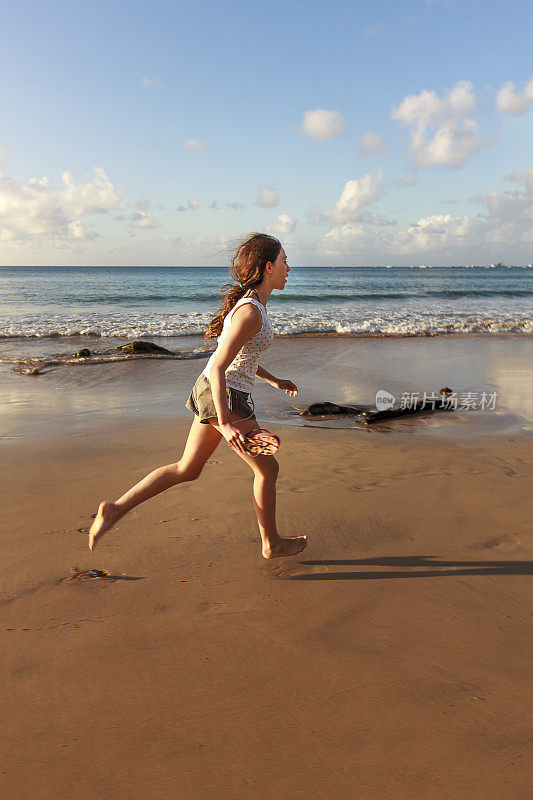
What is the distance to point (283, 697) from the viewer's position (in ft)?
6.84

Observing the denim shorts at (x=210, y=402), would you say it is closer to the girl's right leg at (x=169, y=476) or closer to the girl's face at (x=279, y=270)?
the girl's right leg at (x=169, y=476)

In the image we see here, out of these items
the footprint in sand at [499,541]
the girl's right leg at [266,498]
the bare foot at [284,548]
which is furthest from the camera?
the footprint in sand at [499,541]

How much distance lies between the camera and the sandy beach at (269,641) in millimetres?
1782

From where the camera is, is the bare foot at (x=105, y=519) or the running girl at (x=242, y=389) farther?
the bare foot at (x=105, y=519)

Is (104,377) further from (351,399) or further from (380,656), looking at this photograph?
(380,656)

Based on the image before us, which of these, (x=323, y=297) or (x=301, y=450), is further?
(x=323, y=297)

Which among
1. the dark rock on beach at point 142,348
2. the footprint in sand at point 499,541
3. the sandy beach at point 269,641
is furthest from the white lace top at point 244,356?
the dark rock on beach at point 142,348

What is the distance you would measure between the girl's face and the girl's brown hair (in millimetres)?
27

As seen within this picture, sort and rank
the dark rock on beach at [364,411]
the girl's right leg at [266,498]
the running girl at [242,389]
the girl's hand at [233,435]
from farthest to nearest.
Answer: the dark rock on beach at [364,411], the girl's right leg at [266,498], the running girl at [242,389], the girl's hand at [233,435]

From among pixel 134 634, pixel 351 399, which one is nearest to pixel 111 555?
pixel 134 634

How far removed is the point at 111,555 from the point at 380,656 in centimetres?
164

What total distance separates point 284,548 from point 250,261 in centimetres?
161

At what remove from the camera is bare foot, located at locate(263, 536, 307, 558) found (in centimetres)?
314

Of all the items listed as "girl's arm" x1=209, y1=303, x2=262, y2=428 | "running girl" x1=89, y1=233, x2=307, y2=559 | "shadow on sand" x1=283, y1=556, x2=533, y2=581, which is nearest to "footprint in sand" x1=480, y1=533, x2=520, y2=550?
"shadow on sand" x1=283, y1=556, x2=533, y2=581
